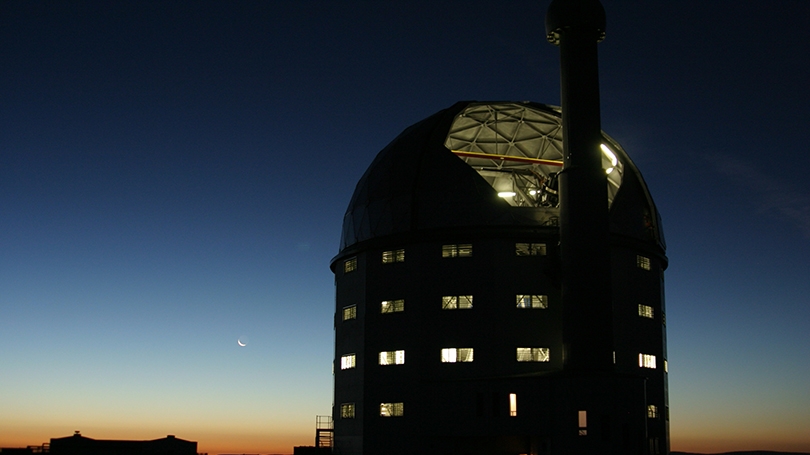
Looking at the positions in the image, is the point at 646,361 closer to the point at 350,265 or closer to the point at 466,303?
the point at 466,303

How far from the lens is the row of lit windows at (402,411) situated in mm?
35591

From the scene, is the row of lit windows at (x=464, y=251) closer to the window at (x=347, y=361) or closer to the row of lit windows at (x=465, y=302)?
the row of lit windows at (x=465, y=302)

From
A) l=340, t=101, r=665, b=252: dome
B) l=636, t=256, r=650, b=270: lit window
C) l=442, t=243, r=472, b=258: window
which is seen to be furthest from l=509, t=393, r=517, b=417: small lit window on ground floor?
l=636, t=256, r=650, b=270: lit window

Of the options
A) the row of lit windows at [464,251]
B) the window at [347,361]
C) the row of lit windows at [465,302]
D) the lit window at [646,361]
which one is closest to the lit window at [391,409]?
the window at [347,361]

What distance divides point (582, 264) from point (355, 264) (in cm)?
1327

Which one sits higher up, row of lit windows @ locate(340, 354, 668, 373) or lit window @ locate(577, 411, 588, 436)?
row of lit windows @ locate(340, 354, 668, 373)

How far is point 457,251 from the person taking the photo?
42.0 meters

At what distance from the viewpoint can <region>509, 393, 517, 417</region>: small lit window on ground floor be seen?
37.9 metres

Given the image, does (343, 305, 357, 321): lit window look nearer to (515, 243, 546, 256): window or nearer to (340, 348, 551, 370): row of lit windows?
(340, 348, 551, 370): row of lit windows

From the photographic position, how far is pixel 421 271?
139ft

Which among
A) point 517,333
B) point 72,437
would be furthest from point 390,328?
point 72,437

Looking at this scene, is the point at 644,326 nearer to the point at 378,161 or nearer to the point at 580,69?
the point at 580,69

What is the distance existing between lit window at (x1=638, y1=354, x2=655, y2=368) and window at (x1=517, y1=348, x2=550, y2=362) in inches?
202

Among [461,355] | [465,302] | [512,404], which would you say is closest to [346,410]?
[461,355]
